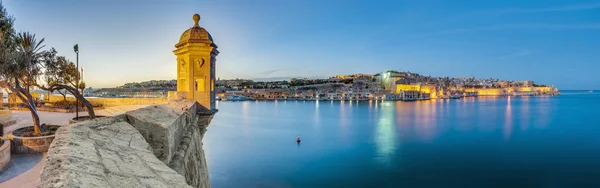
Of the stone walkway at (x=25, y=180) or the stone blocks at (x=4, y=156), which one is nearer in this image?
the stone walkway at (x=25, y=180)

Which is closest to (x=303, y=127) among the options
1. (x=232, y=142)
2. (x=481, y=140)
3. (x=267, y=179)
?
(x=232, y=142)

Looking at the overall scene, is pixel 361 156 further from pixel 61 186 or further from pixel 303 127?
pixel 61 186

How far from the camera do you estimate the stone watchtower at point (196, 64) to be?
265 inches

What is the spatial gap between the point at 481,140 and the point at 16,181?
30111mm

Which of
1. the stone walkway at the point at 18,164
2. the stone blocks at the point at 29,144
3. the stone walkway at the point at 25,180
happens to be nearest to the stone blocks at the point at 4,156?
the stone walkway at the point at 18,164

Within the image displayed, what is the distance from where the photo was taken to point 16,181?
13.7 ft

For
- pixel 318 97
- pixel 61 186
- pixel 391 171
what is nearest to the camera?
pixel 61 186

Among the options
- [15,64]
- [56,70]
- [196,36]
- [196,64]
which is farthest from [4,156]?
[56,70]

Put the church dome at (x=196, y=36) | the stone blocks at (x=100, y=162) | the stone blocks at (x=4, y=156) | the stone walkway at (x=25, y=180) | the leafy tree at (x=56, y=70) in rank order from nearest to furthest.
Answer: the stone blocks at (x=100, y=162), the stone walkway at (x=25, y=180), the stone blocks at (x=4, y=156), the church dome at (x=196, y=36), the leafy tree at (x=56, y=70)

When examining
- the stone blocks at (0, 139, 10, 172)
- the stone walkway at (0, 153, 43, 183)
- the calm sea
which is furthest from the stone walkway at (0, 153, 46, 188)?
the calm sea

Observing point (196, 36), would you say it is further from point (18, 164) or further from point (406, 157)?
point (406, 157)

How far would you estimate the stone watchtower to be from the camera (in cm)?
672

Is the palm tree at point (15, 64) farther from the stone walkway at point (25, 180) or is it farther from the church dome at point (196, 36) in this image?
the church dome at point (196, 36)

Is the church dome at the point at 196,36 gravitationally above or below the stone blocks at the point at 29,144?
above
